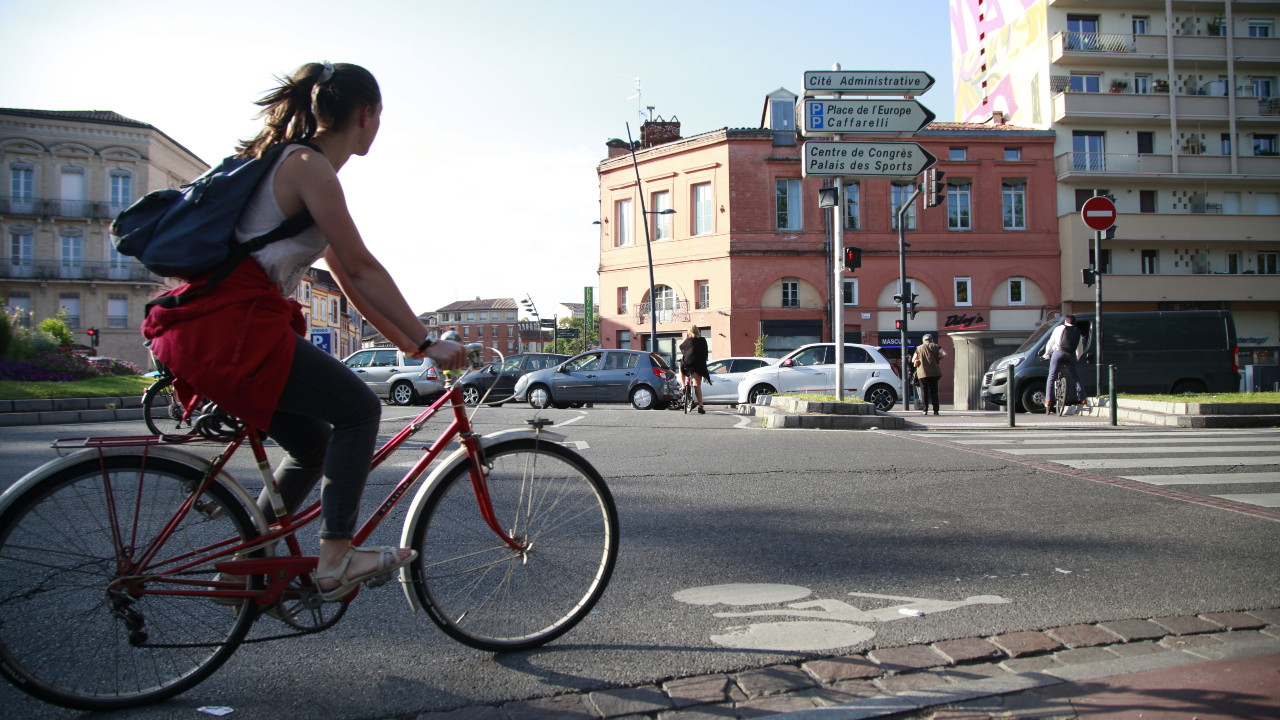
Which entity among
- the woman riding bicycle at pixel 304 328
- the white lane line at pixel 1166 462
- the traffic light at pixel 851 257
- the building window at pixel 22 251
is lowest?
the white lane line at pixel 1166 462

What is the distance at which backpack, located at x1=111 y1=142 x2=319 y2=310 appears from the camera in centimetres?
222

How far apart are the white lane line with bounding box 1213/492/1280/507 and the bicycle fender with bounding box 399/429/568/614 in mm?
5517

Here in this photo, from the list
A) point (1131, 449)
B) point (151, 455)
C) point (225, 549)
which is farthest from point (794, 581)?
point (1131, 449)

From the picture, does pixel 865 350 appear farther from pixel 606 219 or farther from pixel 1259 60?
pixel 1259 60

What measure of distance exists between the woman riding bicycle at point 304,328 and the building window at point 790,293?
110 feet

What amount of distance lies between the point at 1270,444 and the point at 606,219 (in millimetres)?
33076

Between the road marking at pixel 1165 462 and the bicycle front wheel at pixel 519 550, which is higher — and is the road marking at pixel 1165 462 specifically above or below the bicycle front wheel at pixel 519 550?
below

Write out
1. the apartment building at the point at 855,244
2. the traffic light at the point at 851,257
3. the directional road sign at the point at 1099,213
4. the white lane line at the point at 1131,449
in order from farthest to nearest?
the apartment building at the point at 855,244 → the traffic light at the point at 851,257 → the directional road sign at the point at 1099,213 → the white lane line at the point at 1131,449

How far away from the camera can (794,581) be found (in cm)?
365

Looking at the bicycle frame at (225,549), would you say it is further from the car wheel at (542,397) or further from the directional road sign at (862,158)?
the car wheel at (542,397)

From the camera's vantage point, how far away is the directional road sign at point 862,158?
12.4 metres

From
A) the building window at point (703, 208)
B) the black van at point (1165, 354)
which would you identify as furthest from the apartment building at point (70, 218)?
the black van at point (1165, 354)

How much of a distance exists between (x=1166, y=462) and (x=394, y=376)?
1786 centimetres

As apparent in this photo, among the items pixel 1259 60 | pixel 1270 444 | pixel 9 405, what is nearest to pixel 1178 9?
pixel 1259 60
